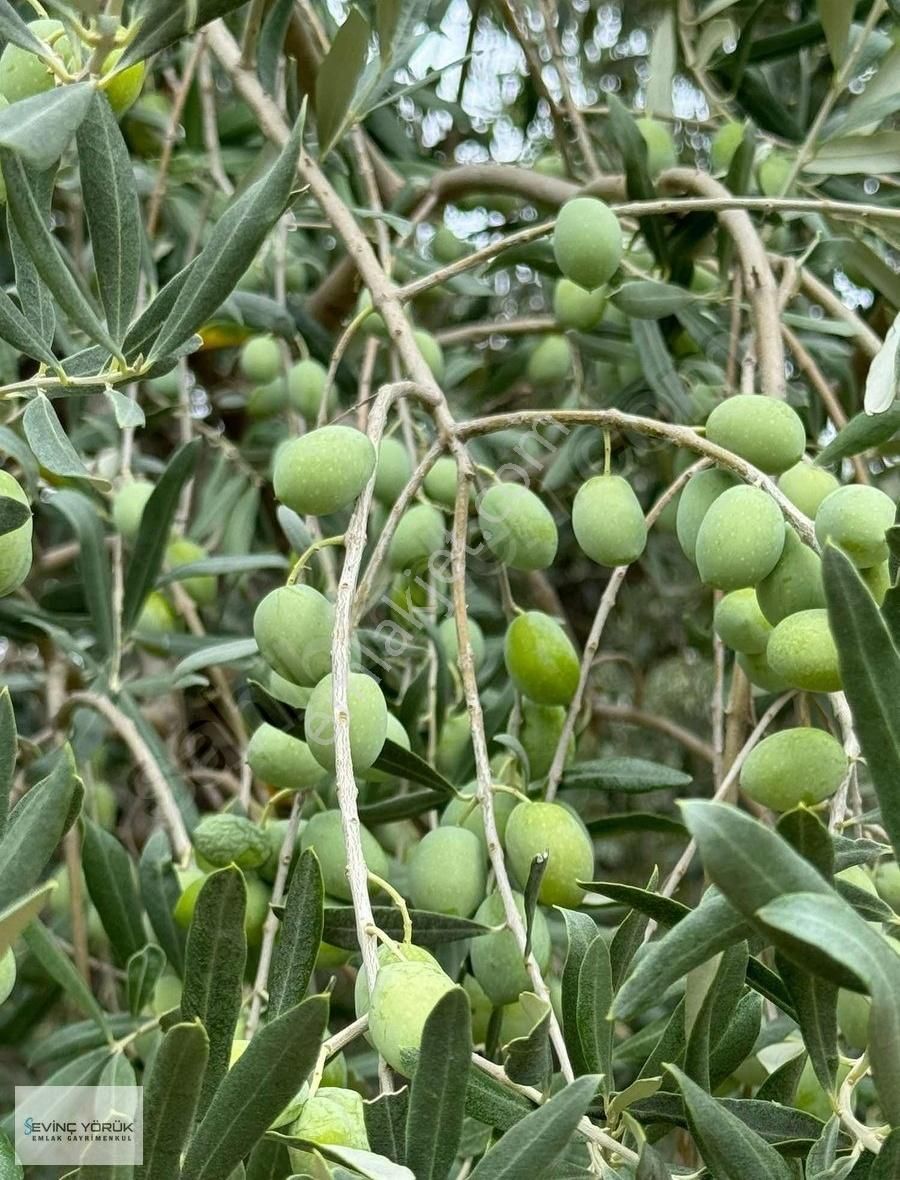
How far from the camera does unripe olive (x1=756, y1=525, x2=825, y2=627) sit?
0.78m

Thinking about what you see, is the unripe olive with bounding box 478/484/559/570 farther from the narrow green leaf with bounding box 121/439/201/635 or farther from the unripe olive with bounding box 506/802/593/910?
the narrow green leaf with bounding box 121/439/201/635

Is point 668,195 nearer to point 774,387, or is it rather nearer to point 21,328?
point 774,387

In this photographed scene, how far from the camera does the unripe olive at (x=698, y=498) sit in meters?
0.83

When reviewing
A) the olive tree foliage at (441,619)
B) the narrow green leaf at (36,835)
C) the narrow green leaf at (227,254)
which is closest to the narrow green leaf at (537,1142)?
the olive tree foliage at (441,619)

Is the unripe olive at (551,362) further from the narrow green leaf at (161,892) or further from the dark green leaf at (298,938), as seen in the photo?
the dark green leaf at (298,938)

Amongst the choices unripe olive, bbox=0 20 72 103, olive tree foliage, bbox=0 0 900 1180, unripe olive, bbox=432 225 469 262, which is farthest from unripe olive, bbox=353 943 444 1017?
unripe olive, bbox=432 225 469 262

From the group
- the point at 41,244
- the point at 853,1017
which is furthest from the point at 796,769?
the point at 41,244

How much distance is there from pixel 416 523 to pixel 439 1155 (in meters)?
0.64

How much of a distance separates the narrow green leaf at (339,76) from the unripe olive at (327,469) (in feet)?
1.22

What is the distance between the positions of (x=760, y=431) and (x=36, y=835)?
489 mm

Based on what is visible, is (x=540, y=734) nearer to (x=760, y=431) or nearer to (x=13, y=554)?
(x=760, y=431)

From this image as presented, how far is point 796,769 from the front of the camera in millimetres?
758

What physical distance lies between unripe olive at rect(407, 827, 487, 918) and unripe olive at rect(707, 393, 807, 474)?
1.02 ft

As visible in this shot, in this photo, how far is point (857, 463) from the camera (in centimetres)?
115
